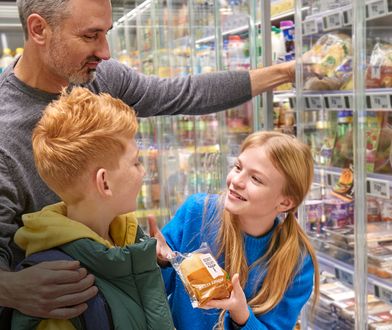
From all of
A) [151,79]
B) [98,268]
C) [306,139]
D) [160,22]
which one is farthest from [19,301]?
[160,22]

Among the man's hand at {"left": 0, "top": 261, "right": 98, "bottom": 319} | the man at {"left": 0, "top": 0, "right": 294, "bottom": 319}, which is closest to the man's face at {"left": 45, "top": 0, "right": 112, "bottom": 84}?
the man at {"left": 0, "top": 0, "right": 294, "bottom": 319}

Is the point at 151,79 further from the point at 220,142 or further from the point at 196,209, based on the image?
the point at 220,142

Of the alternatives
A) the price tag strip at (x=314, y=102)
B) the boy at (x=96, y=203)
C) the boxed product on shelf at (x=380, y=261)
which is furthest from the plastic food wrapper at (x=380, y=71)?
the boy at (x=96, y=203)

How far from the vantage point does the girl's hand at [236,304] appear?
1.32m

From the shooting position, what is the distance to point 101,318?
1132 mm

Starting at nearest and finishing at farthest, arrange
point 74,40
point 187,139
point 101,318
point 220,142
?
point 101,318, point 74,40, point 220,142, point 187,139

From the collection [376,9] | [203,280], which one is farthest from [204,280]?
[376,9]

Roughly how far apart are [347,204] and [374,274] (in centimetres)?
37

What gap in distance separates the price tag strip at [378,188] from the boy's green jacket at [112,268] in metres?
0.95

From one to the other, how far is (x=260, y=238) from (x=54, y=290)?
0.74 metres

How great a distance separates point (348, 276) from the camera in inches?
81.5

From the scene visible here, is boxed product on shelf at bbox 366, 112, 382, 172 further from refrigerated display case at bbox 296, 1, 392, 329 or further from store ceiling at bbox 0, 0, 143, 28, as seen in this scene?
store ceiling at bbox 0, 0, 143, 28

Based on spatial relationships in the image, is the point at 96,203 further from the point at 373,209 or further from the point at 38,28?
the point at 373,209

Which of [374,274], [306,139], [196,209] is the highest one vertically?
[306,139]
